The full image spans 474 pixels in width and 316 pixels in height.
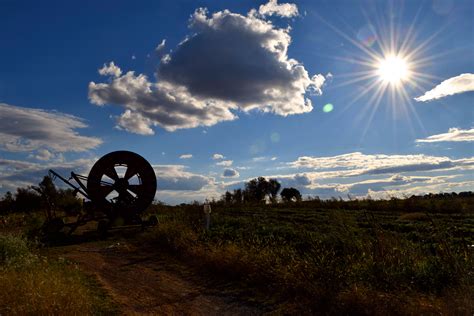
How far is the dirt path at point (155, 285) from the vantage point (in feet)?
24.0

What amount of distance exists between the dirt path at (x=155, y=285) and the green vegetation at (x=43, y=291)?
0.43 meters

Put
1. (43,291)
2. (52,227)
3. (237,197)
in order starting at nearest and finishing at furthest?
1. (43,291)
2. (52,227)
3. (237,197)

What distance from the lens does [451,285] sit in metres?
6.65

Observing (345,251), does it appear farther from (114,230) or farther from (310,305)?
(114,230)

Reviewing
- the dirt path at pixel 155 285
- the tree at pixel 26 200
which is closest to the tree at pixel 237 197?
the tree at pixel 26 200

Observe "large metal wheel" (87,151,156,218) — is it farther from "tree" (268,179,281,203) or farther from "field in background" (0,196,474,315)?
"tree" (268,179,281,203)

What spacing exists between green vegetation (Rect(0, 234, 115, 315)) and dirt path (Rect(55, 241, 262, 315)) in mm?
427

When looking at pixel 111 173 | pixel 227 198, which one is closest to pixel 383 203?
pixel 227 198

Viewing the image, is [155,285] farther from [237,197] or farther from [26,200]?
[237,197]

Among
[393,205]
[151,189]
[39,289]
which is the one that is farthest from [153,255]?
[393,205]

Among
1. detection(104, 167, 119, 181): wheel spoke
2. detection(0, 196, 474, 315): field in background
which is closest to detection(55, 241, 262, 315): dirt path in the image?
detection(0, 196, 474, 315): field in background

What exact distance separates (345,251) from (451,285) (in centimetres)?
241

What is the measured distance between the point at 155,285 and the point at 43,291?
2719 mm

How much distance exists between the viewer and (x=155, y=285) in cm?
895
